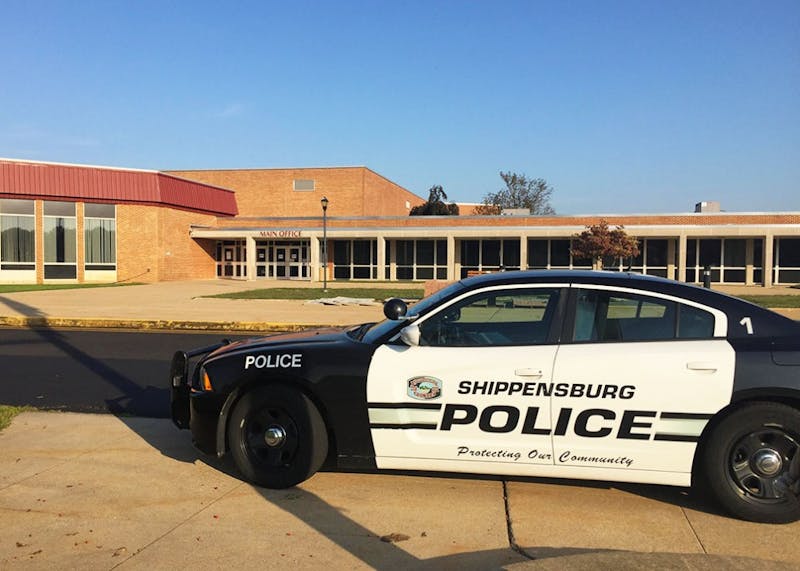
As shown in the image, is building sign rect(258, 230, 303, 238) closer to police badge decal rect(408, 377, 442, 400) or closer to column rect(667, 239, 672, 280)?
column rect(667, 239, 672, 280)

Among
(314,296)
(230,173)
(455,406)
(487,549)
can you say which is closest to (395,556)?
(487,549)

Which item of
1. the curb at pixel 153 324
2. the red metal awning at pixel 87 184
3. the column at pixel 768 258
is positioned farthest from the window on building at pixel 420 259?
the curb at pixel 153 324

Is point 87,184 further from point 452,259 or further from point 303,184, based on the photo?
point 452,259

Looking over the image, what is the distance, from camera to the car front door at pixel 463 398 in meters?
4.11

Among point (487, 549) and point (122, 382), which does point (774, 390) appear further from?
point (122, 382)

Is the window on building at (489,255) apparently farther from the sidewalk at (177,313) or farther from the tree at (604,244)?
the sidewalk at (177,313)

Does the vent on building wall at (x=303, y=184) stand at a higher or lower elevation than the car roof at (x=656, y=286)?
higher

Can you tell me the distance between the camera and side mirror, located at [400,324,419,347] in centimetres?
427

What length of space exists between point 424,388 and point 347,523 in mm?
973

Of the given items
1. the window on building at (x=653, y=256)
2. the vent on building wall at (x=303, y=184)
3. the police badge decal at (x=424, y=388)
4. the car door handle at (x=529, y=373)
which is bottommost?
the police badge decal at (x=424, y=388)

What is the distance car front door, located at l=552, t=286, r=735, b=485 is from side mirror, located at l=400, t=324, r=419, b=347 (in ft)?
3.09

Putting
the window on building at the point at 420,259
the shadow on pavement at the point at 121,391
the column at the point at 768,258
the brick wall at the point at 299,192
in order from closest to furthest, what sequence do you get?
the shadow on pavement at the point at 121,391
the column at the point at 768,258
the window on building at the point at 420,259
the brick wall at the point at 299,192

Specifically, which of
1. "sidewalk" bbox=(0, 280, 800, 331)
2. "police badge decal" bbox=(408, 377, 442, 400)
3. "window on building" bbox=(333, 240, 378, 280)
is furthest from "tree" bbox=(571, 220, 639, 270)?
"police badge decal" bbox=(408, 377, 442, 400)

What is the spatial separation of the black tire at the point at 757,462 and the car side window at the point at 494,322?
1274 millimetres
